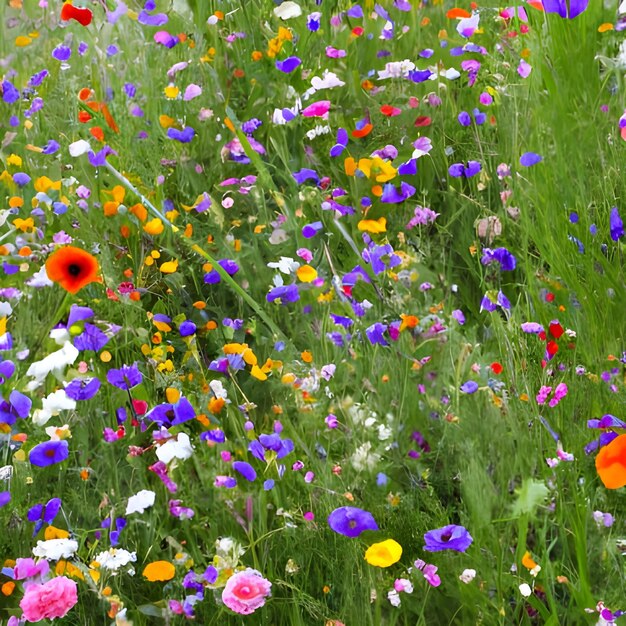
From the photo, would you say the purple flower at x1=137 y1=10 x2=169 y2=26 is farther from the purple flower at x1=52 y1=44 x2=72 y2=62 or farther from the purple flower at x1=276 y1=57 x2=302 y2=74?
the purple flower at x1=276 y1=57 x2=302 y2=74

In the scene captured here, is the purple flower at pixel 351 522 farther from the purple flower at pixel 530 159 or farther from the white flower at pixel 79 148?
the white flower at pixel 79 148

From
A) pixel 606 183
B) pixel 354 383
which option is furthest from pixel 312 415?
pixel 606 183

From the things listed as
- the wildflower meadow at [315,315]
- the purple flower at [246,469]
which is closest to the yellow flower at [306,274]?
the wildflower meadow at [315,315]

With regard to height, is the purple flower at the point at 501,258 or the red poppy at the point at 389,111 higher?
the red poppy at the point at 389,111

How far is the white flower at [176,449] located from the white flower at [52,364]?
30 centimetres

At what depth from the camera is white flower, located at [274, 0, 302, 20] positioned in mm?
2498

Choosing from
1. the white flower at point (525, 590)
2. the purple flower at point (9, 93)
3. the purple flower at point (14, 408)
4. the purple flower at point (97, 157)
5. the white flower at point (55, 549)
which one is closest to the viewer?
the white flower at point (525, 590)

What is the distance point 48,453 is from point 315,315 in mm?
582

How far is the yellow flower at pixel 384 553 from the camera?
4.14 ft

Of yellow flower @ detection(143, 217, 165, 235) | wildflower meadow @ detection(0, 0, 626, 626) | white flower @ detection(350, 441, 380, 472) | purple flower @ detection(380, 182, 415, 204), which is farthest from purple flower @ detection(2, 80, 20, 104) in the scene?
white flower @ detection(350, 441, 380, 472)

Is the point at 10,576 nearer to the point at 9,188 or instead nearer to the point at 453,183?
the point at 9,188

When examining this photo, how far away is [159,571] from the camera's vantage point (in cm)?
133

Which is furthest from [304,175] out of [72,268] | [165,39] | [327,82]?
[165,39]

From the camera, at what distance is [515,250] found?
6.30ft
